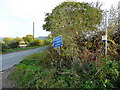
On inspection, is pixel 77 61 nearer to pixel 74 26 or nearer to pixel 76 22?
pixel 74 26

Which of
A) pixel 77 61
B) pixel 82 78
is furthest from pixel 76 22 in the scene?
pixel 82 78

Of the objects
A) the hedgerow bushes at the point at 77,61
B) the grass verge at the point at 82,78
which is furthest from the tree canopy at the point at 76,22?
the grass verge at the point at 82,78

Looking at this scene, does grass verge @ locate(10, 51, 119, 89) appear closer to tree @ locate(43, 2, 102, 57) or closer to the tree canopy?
tree @ locate(43, 2, 102, 57)

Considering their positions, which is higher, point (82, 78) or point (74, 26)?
point (74, 26)

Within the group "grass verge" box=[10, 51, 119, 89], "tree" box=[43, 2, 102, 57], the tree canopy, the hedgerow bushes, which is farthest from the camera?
the tree canopy

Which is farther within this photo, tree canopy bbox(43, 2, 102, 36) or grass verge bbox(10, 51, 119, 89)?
tree canopy bbox(43, 2, 102, 36)

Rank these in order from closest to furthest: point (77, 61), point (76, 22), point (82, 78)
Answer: point (82, 78) → point (77, 61) → point (76, 22)

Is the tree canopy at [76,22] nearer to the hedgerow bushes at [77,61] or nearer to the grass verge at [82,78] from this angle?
the hedgerow bushes at [77,61]

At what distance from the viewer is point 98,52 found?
3.62m

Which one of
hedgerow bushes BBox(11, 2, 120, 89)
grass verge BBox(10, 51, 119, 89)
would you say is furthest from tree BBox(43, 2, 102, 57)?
grass verge BBox(10, 51, 119, 89)

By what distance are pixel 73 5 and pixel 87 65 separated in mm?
4191

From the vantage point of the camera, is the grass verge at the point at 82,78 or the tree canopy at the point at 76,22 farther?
the tree canopy at the point at 76,22

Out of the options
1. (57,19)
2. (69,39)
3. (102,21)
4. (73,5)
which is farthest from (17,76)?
(73,5)

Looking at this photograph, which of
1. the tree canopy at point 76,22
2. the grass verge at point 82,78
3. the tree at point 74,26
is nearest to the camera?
the grass verge at point 82,78
